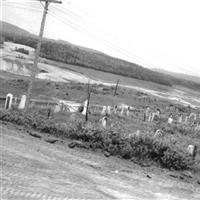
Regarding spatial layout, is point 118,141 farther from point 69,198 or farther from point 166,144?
point 69,198

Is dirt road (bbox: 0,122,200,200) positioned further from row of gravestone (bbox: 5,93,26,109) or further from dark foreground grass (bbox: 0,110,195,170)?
row of gravestone (bbox: 5,93,26,109)

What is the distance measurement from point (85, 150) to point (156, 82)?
8973 centimetres

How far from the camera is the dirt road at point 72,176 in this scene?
941 centimetres

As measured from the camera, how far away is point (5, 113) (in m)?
18.4

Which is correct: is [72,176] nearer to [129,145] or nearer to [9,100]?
[129,145]

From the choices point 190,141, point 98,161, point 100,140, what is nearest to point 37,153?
point 98,161

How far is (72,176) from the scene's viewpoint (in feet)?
36.0

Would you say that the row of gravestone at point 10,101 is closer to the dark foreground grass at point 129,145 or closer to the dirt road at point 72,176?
the dark foreground grass at point 129,145

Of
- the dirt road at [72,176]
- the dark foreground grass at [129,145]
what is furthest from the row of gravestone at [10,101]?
the dirt road at [72,176]

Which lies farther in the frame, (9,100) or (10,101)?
(9,100)

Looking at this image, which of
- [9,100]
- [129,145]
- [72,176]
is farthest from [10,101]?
[72,176]

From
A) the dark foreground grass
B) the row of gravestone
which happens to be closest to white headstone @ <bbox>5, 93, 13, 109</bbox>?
the row of gravestone

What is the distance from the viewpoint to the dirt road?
9.41 meters

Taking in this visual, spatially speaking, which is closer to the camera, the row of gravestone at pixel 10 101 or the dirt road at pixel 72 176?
the dirt road at pixel 72 176
